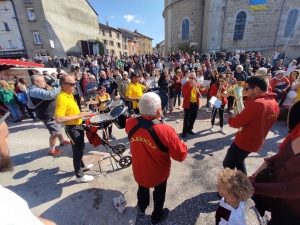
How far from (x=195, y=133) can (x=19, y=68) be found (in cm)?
989

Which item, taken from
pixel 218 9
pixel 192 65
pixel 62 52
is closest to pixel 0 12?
pixel 62 52

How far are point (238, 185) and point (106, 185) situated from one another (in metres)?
2.43

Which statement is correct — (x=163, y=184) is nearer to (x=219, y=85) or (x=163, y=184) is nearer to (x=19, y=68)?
(x=219, y=85)

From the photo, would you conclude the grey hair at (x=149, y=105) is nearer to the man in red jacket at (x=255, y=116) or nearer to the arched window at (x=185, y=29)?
the man in red jacket at (x=255, y=116)

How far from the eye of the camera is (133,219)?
2.28 metres

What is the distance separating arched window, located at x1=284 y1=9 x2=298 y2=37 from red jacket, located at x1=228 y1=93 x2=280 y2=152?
81.0 feet

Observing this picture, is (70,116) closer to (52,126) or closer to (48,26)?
(52,126)

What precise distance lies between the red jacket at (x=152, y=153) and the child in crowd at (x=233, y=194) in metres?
0.49

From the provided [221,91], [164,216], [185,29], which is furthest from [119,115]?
[185,29]

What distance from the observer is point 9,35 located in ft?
72.9

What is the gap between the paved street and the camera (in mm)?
2332

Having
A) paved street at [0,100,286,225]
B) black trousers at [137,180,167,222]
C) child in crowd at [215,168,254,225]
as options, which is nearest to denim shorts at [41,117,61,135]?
paved street at [0,100,286,225]

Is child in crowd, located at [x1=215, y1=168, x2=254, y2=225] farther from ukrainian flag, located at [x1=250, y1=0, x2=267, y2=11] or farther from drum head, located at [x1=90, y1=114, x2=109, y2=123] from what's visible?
ukrainian flag, located at [x1=250, y1=0, x2=267, y2=11]

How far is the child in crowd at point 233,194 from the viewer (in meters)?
1.33
